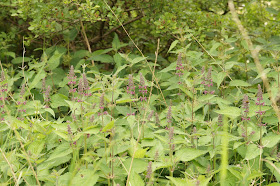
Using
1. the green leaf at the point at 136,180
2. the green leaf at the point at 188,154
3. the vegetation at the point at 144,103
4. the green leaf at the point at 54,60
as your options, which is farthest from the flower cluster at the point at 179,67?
the green leaf at the point at 54,60

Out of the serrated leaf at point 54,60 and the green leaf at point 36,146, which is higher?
the serrated leaf at point 54,60

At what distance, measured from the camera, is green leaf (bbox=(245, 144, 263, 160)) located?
78.2 inches

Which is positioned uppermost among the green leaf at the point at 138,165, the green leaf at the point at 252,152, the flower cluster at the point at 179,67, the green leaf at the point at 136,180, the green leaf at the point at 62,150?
the flower cluster at the point at 179,67

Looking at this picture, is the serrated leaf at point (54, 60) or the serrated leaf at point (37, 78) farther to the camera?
the serrated leaf at point (54, 60)

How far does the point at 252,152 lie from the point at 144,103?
98cm

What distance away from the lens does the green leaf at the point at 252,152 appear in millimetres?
1986

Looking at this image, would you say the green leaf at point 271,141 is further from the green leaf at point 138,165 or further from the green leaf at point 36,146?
the green leaf at point 36,146

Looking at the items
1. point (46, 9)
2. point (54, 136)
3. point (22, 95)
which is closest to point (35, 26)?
point (46, 9)

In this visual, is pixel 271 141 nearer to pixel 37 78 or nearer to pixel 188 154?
pixel 188 154

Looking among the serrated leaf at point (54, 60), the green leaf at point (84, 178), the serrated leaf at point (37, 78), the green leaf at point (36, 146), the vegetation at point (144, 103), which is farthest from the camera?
the serrated leaf at point (54, 60)

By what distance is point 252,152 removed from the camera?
6.64 ft

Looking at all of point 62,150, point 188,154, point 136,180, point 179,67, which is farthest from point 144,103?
point 136,180

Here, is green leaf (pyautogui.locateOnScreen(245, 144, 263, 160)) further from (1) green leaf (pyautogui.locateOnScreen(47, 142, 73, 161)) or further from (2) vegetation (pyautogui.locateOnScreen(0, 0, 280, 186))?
(1) green leaf (pyautogui.locateOnScreen(47, 142, 73, 161))

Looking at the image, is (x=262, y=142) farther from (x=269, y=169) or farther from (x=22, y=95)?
(x=22, y=95)
